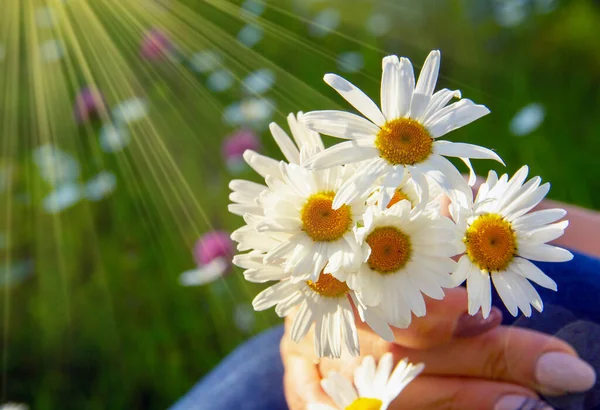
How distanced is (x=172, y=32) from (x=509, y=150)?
2.87 ft

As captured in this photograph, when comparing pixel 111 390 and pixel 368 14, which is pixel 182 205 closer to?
pixel 111 390

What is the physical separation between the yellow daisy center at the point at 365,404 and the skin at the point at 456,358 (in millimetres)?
62

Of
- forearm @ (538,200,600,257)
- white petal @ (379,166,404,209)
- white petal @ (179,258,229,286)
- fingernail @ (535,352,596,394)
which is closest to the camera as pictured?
white petal @ (379,166,404,209)

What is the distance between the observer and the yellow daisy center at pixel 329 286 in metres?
0.36

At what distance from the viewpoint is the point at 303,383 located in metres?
0.50

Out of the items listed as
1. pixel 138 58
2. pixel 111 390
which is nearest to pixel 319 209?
pixel 111 390

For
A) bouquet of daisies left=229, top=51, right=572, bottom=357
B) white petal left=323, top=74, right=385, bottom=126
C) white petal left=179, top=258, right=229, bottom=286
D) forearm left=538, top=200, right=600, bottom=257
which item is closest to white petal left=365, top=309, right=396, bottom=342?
bouquet of daisies left=229, top=51, right=572, bottom=357

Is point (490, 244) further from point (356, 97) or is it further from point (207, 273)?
point (207, 273)

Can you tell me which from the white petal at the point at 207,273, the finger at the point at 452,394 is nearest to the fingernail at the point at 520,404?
the finger at the point at 452,394

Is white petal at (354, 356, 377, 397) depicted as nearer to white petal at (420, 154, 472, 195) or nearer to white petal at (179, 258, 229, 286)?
white petal at (420, 154, 472, 195)

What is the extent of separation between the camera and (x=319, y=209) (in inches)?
14.2

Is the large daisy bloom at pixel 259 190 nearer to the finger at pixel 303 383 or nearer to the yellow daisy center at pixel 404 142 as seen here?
the yellow daisy center at pixel 404 142

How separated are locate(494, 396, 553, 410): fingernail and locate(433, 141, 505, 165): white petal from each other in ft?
0.60

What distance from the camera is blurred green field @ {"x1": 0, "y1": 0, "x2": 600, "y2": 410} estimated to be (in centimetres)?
124
